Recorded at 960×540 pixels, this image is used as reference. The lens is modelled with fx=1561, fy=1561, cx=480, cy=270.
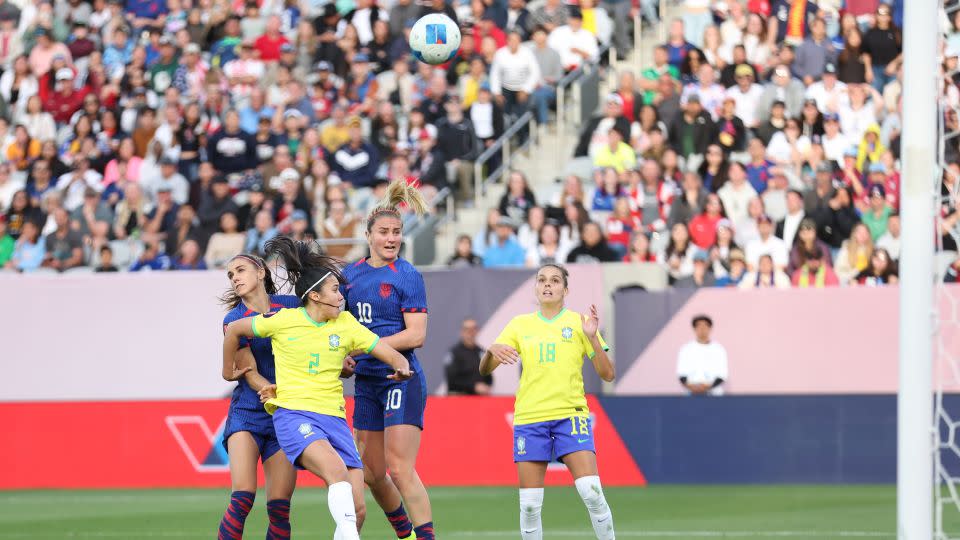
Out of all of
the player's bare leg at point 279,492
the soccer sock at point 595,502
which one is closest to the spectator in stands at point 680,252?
the soccer sock at point 595,502

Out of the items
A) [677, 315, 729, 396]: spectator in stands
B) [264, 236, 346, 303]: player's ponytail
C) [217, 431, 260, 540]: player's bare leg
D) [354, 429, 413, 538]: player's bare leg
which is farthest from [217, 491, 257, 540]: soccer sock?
[677, 315, 729, 396]: spectator in stands

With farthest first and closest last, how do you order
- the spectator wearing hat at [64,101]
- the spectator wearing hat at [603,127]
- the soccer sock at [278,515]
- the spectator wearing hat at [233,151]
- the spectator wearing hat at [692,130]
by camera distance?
the spectator wearing hat at [64,101]
the spectator wearing hat at [233,151]
the spectator wearing hat at [603,127]
the spectator wearing hat at [692,130]
the soccer sock at [278,515]

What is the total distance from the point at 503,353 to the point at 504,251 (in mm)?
8879

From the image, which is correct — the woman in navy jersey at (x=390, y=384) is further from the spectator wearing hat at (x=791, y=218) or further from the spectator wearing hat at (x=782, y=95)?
the spectator wearing hat at (x=782, y=95)

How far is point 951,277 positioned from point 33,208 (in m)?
11.3

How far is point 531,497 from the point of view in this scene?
8.83 meters

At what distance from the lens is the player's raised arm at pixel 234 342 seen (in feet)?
26.6

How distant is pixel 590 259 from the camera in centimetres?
1691

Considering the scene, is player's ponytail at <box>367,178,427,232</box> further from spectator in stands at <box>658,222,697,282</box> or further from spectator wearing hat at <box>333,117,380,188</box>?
spectator wearing hat at <box>333,117,380,188</box>

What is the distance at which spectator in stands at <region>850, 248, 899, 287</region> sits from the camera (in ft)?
53.2

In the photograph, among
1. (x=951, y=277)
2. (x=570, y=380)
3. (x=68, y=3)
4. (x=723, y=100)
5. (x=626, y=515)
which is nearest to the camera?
(x=570, y=380)

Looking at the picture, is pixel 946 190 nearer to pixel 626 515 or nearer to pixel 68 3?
pixel 626 515

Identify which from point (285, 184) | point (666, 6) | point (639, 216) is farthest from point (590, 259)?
point (666, 6)

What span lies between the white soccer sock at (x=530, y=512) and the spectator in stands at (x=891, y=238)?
28.1ft
